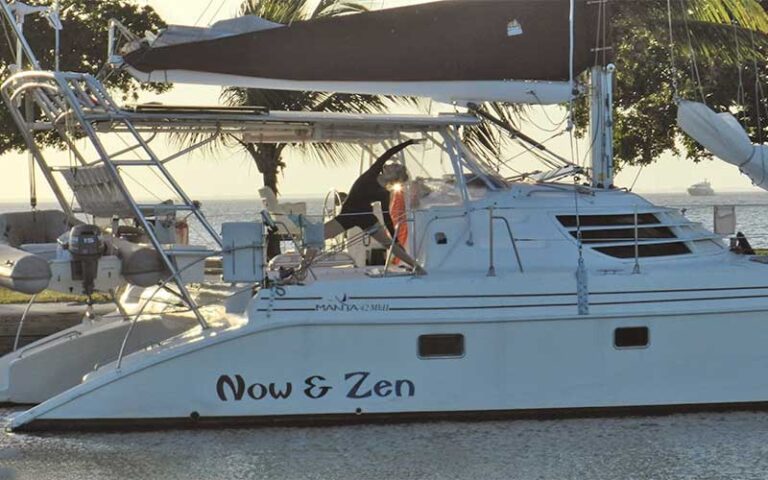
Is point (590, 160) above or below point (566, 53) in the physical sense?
below

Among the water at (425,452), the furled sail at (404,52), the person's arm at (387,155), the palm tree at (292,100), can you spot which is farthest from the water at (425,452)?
the palm tree at (292,100)

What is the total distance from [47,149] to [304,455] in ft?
39.2

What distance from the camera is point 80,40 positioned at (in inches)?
761

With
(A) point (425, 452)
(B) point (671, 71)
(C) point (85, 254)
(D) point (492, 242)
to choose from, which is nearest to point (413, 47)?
(D) point (492, 242)

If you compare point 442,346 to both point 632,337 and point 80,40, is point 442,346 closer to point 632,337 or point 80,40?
point 632,337

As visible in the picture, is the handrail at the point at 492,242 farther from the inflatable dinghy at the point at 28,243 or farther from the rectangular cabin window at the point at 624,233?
the inflatable dinghy at the point at 28,243

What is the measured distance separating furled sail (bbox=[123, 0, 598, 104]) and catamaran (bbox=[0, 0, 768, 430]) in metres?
0.02

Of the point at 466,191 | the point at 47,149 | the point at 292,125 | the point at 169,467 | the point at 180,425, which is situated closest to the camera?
the point at 169,467

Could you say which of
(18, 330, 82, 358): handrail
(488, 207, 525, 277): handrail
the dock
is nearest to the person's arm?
(488, 207, 525, 277): handrail

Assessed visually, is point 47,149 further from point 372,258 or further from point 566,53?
point 566,53

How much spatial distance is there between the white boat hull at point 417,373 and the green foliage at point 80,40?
9174 millimetres

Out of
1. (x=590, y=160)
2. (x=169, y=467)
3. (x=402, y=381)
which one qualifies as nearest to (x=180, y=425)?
(x=169, y=467)

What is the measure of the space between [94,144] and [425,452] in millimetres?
3720

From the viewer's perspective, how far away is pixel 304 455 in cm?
911
